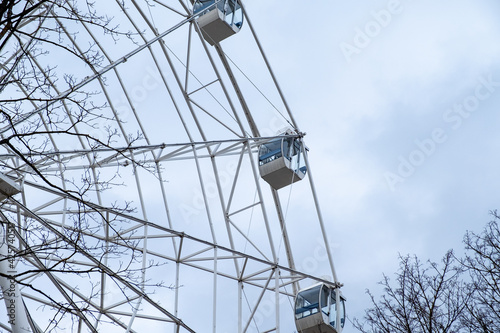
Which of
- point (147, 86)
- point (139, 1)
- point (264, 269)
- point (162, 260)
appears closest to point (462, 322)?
point (264, 269)

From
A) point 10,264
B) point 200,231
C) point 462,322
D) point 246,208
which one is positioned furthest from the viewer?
point 200,231

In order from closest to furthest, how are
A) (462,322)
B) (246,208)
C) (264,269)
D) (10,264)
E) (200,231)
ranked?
(10,264)
(462,322)
(264,269)
(246,208)
(200,231)

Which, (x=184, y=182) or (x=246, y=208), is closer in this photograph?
(x=246, y=208)

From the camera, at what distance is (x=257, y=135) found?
29.9 meters

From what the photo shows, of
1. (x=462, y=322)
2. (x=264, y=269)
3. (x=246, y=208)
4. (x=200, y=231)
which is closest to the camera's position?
(x=462, y=322)

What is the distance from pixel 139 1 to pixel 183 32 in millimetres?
2973

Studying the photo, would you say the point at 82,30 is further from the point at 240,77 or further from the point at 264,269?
the point at 264,269

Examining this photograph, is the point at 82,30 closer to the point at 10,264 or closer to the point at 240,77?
the point at 240,77

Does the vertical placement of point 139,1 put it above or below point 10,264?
above

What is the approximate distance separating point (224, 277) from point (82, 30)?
10.9 m

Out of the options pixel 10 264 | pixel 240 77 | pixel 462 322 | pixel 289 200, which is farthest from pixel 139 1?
pixel 462 322

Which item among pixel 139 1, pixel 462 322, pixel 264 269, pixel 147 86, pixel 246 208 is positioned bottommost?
pixel 462 322

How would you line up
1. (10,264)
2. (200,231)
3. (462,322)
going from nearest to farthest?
1. (10,264)
2. (462,322)
3. (200,231)

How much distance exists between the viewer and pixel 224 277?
2786 centimetres
